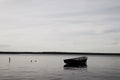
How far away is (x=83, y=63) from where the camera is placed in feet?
286

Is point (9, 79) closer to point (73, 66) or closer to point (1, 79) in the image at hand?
point (1, 79)

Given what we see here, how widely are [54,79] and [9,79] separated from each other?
9635mm

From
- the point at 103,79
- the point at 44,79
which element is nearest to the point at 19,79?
the point at 44,79

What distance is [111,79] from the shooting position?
47.1 meters

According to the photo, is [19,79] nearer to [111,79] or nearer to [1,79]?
[1,79]

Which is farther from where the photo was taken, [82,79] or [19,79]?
[82,79]

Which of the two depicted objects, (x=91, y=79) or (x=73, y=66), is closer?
(x=91, y=79)

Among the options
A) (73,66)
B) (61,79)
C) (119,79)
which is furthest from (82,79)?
(73,66)

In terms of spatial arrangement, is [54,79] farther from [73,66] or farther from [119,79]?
[73,66]

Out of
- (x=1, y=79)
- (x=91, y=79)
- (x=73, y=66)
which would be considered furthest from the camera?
(x=73, y=66)

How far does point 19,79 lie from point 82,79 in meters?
14.1

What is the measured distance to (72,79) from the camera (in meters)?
46.2

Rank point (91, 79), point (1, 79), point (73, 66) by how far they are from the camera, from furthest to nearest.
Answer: point (73, 66) < point (91, 79) < point (1, 79)

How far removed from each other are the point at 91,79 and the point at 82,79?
208 cm
